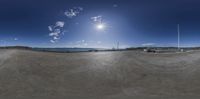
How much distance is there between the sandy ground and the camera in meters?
10.4

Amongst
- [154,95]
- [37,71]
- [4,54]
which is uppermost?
[4,54]

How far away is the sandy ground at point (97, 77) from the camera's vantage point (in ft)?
34.1

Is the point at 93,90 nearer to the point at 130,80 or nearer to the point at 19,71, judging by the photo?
the point at 130,80

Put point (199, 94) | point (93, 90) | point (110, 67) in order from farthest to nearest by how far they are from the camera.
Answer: point (110, 67) < point (93, 90) < point (199, 94)

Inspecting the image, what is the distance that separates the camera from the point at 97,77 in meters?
12.8

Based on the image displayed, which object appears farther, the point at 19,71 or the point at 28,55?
the point at 28,55

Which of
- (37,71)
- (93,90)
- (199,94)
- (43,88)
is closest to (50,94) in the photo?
(43,88)

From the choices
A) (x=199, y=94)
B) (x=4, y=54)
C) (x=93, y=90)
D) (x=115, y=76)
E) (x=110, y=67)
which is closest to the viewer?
(x=199, y=94)

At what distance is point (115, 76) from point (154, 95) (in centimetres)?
336

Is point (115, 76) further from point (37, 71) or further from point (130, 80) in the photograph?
point (37, 71)

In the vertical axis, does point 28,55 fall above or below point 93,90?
above

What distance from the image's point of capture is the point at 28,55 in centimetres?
1644

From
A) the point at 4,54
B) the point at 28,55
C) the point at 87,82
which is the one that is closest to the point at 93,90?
the point at 87,82

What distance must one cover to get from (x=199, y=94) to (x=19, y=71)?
10.2 meters
